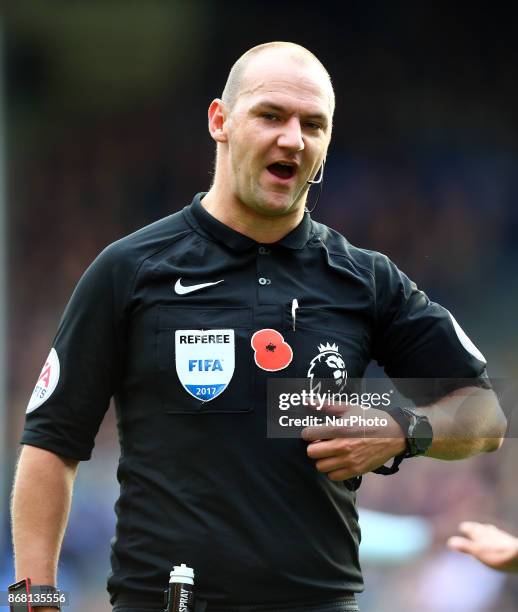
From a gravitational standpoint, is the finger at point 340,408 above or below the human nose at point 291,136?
below

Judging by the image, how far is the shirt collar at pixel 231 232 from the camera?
149 inches

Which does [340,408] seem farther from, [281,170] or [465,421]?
[281,170]

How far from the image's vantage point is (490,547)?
3406mm

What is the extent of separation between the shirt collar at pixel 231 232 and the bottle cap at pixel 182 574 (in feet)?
3.14

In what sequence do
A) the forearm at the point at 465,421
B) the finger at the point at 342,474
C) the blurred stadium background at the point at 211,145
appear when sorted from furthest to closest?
the blurred stadium background at the point at 211,145
the forearm at the point at 465,421
the finger at the point at 342,474

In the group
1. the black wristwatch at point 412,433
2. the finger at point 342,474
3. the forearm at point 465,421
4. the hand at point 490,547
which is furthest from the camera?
the forearm at point 465,421

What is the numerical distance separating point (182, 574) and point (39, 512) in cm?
46

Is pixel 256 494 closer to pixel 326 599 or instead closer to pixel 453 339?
pixel 326 599

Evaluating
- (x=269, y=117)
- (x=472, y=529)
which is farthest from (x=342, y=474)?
(x=269, y=117)

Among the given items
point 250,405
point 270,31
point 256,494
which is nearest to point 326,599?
point 256,494

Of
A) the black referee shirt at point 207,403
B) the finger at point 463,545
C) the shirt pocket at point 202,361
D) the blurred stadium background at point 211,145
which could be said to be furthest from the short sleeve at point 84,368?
the blurred stadium background at point 211,145

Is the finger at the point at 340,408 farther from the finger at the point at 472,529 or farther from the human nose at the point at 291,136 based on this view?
the human nose at the point at 291,136

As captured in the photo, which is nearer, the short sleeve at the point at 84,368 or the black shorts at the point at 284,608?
the black shorts at the point at 284,608

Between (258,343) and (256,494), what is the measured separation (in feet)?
1.41
